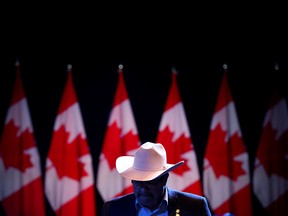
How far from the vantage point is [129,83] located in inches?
238

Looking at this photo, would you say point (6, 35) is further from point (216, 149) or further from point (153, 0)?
point (216, 149)

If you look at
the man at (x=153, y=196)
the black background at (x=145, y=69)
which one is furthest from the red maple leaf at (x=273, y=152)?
the man at (x=153, y=196)

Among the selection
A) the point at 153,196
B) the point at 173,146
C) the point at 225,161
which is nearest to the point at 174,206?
the point at 153,196

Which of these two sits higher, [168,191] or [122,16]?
[122,16]

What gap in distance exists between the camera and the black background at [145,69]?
5871 mm

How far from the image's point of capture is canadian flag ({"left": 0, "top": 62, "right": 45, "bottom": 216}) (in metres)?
5.62

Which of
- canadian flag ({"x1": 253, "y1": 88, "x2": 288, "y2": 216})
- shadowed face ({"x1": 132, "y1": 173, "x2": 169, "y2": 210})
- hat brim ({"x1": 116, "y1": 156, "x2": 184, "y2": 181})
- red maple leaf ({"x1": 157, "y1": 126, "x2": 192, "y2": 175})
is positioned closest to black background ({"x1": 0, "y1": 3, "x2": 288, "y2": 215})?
canadian flag ({"x1": 253, "y1": 88, "x2": 288, "y2": 216})

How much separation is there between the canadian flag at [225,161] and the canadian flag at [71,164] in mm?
1657

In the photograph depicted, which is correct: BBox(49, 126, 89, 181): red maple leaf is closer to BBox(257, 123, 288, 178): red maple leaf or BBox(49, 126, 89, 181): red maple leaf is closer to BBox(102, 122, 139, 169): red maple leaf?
BBox(102, 122, 139, 169): red maple leaf

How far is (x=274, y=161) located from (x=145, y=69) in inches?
88.5

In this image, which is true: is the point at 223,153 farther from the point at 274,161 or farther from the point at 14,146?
the point at 14,146

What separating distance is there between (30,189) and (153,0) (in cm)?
305

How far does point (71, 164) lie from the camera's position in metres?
5.67

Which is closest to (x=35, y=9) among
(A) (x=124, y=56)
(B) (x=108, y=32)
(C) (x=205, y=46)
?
(B) (x=108, y=32)
